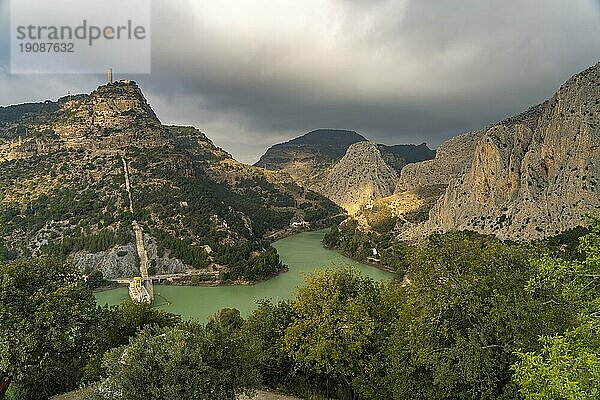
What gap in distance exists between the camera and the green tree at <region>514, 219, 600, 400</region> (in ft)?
14.6

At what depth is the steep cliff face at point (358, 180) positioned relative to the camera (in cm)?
12400

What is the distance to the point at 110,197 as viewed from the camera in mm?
50969

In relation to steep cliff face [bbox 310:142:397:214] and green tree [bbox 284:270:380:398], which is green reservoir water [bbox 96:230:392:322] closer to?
green tree [bbox 284:270:380:398]

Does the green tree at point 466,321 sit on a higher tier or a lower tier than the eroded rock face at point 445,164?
lower

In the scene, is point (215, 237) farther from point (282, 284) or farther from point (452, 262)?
point (452, 262)

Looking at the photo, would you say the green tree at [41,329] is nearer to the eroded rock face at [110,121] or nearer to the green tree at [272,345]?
the green tree at [272,345]

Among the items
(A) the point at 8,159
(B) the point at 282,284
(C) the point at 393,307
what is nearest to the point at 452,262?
(C) the point at 393,307

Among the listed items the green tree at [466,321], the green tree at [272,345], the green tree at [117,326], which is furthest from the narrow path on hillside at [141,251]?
the green tree at [466,321]

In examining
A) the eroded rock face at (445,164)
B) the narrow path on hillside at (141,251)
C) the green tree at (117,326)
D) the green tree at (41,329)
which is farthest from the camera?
the eroded rock face at (445,164)

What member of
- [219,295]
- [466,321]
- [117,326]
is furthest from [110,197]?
[466,321]

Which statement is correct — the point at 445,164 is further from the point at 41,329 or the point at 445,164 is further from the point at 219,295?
the point at 41,329

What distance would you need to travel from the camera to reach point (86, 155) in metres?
57.6

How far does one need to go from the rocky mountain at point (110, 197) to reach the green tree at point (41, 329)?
3398 cm

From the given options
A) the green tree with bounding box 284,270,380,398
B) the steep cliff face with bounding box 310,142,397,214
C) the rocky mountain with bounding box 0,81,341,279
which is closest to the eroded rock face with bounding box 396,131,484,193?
the steep cliff face with bounding box 310,142,397,214
